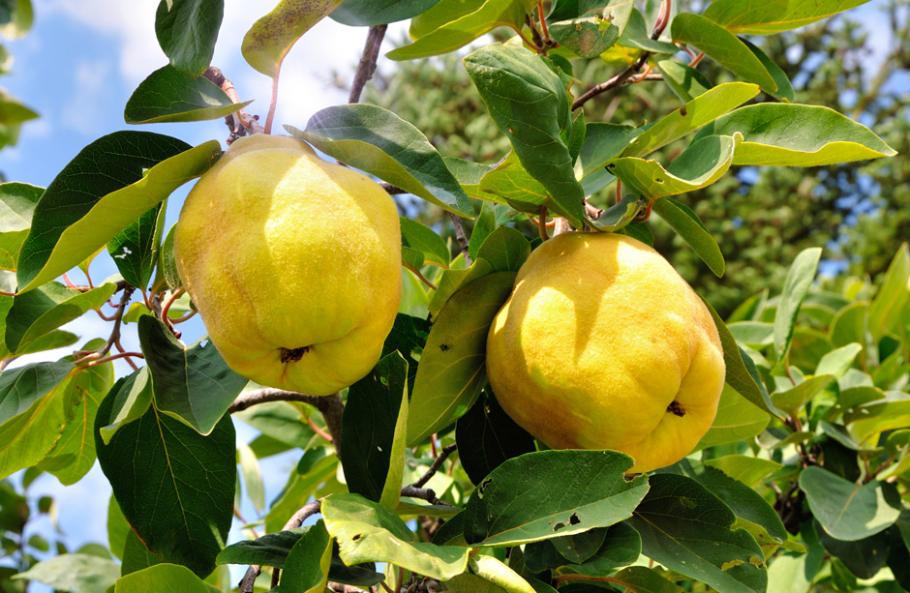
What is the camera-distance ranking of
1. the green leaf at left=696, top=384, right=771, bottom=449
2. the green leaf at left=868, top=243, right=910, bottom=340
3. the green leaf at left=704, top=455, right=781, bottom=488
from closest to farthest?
the green leaf at left=696, top=384, right=771, bottom=449
the green leaf at left=704, top=455, right=781, bottom=488
the green leaf at left=868, top=243, right=910, bottom=340

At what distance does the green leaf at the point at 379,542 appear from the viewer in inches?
27.3

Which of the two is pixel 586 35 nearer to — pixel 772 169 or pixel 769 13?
pixel 769 13

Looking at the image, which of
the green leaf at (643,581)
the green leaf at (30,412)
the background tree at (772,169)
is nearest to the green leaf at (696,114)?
the green leaf at (643,581)

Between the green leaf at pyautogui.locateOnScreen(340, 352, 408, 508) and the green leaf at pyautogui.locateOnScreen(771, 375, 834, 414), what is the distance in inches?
36.4

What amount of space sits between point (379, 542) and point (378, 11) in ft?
1.97

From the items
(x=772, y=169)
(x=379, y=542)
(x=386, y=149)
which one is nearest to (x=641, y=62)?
(x=386, y=149)

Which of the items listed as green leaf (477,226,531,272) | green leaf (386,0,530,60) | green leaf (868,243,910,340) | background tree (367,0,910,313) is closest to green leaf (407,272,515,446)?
green leaf (477,226,531,272)

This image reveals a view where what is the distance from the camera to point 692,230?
100 cm

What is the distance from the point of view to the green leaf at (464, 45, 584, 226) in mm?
867

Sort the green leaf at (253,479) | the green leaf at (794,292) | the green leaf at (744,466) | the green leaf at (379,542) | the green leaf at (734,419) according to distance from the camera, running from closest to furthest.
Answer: the green leaf at (379,542)
the green leaf at (734,419)
the green leaf at (744,466)
the green leaf at (794,292)
the green leaf at (253,479)

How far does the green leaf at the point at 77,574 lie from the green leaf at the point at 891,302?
6.02 feet

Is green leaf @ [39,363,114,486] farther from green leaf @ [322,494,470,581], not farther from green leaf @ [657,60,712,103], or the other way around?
green leaf @ [657,60,712,103]

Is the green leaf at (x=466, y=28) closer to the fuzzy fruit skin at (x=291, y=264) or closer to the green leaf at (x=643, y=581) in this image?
the fuzzy fruit skin at (x=291, y=264)

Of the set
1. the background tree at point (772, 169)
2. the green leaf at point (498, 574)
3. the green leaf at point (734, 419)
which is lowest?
the background tree at point (772, 169)
